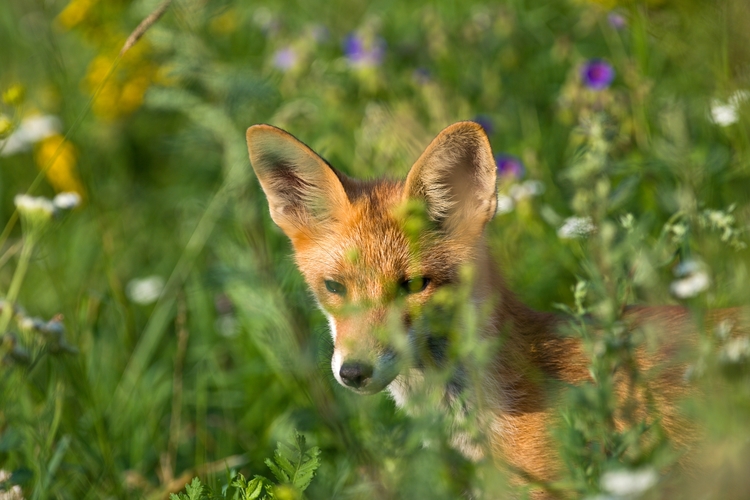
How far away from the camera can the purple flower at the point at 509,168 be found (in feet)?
14.9

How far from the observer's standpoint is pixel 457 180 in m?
3.25

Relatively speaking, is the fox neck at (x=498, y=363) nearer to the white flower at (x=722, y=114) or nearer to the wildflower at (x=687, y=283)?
the wildflower at (x=687, y=283)

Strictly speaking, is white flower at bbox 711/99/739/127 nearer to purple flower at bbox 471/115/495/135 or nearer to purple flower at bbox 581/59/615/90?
purple flower at bbox 581/59/615/90

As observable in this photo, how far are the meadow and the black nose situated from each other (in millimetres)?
100

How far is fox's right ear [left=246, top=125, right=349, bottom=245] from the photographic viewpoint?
3.22m

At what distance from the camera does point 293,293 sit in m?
2.91

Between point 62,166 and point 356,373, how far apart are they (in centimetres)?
372

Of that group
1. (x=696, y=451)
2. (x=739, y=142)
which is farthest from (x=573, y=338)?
(x=739, y=142)

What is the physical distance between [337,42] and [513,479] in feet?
13.9

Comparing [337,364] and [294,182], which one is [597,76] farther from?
[337,364]

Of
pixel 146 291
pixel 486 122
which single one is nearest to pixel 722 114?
pixel 486 122

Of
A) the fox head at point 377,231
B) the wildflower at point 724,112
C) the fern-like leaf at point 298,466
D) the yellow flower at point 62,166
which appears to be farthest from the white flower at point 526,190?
the yellow flower at point 62,166

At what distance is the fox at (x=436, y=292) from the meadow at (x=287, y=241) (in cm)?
15

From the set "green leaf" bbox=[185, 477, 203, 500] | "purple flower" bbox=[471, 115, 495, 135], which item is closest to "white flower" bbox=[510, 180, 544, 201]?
"purple flower" bbox=[471, 115, 495, 135]
